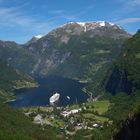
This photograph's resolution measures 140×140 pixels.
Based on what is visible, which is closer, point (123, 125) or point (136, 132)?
point (136, 132)

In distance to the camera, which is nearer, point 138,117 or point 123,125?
point 138,117
